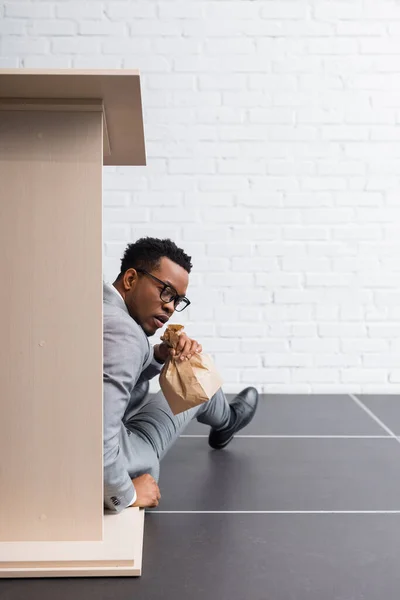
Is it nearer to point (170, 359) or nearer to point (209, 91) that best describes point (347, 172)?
point (209, 91)

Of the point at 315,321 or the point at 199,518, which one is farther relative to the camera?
the point at 315,321

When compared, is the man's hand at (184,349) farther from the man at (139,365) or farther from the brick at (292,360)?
the brick at (292,360)

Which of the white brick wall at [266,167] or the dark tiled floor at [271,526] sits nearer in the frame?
the dark tiled floor at [271,526]

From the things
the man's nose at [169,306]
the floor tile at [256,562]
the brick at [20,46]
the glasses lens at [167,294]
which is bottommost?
the floor tile at [256,562]

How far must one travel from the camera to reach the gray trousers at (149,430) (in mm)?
1966

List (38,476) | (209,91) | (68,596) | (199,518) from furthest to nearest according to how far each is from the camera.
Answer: (209,91), (199,518), (38,476), (68,596)

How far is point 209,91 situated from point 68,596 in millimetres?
2611

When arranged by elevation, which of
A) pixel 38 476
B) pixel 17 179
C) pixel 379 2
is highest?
pixel 379 2

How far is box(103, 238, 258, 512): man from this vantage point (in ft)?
5.60

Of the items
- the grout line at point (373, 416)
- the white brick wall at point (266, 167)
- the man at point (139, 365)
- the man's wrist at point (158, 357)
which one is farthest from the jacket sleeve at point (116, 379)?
the white brick wall at point (266, 167)

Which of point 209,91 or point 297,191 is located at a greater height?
point 209,91

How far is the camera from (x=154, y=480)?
77.7 inches

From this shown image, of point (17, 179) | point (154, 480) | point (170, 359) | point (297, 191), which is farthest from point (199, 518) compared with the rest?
point (297, 191)

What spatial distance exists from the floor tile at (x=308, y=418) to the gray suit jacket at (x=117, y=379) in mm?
1138
